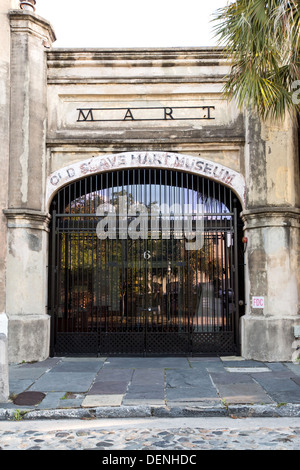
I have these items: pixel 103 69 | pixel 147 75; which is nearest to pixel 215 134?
pixel 147 75

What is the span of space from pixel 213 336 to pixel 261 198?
3.12 m

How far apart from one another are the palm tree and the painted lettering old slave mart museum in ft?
4.09

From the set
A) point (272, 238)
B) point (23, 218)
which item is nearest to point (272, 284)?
point (272, 238)

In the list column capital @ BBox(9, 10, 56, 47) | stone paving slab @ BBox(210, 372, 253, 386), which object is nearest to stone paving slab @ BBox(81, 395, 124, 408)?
stone paving slab @ BBox(210, 372, 253, 386)

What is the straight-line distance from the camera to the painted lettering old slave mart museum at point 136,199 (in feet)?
31.2

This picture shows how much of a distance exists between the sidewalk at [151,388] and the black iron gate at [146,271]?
0.47 metres

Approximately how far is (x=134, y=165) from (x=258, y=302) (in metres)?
3.95

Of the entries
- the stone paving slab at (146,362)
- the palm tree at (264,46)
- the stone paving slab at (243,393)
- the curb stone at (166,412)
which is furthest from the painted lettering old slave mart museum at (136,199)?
the curb stone at (166,412)

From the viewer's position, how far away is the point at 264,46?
7.56 metres

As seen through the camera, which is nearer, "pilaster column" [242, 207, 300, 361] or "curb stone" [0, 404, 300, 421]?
"curb stone" [0, 404, 300, 421]

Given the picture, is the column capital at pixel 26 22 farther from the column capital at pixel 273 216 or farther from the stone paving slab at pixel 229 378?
the stone paving slab at pixel 229 378

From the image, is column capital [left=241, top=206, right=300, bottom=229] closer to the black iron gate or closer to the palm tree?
the black iron gate

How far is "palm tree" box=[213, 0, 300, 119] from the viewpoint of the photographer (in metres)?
7.45

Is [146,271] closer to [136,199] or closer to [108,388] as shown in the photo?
[136,199]
